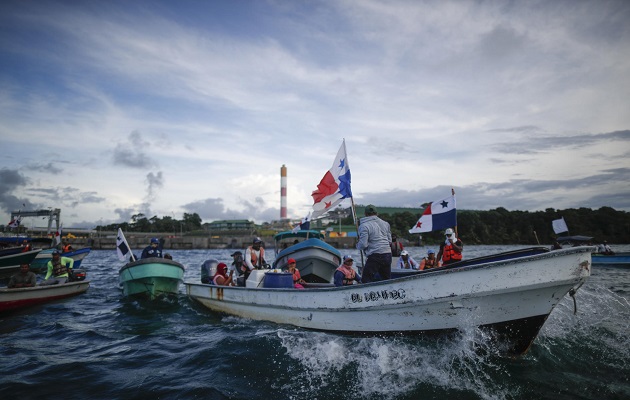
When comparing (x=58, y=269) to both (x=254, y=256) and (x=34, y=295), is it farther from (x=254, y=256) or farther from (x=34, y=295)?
(x=254, y=256)

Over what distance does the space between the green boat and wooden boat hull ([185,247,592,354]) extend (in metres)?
7.84

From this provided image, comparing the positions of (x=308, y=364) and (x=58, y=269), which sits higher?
(x=58, y=269)

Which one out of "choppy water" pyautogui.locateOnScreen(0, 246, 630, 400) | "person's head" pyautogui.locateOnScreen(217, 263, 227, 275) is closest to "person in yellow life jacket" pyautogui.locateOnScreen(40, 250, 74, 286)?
"choppy water" pyautogui.locateOnScreen(0, 246, 630, 400)

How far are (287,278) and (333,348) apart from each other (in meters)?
2.94

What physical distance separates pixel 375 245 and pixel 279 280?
3263 mm

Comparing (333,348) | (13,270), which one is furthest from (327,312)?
(13,270)

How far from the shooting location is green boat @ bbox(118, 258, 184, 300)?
13.0 meters

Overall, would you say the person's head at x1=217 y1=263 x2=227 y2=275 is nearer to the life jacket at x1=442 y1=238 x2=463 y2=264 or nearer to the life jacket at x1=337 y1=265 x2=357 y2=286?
the life jacket at x1=337 y1=265 x2=357 y2=286

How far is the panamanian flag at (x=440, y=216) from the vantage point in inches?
433

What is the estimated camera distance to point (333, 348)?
666 centimetres

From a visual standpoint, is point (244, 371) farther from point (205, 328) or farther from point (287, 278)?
point (205, 328)

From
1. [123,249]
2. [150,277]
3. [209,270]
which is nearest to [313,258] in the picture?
[209,270]

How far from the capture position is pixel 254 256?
11633 millimetres

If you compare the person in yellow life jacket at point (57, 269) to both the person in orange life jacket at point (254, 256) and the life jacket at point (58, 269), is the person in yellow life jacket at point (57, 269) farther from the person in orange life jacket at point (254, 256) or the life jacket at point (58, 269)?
the person in orange life jacket at point (254, 256)
